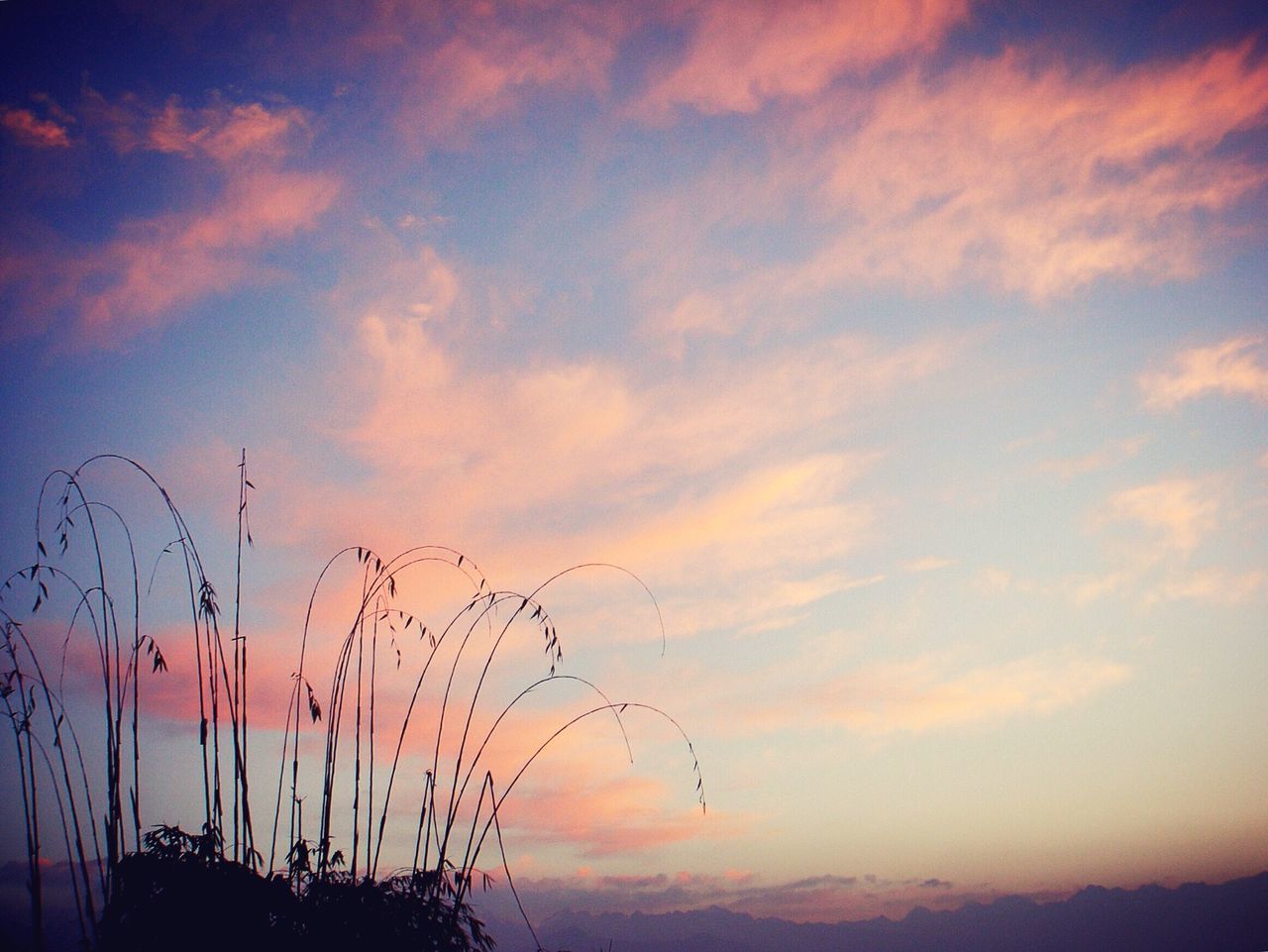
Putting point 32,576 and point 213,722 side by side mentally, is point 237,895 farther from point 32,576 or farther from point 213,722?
point 32,576

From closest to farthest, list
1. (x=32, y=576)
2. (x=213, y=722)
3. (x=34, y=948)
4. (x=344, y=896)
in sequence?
(x=34, y=948), (x=213, y=722), (x=32, y=576), (x=344, y=896)

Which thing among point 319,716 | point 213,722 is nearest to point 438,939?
point 319,716

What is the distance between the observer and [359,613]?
16.6 ft

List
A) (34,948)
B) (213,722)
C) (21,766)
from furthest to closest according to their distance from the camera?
(213,722)
(21,766)
(34,948)

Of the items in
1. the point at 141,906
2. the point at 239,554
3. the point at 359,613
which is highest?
the point at 239,554

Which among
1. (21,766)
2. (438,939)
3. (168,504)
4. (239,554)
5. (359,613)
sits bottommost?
(438,939)

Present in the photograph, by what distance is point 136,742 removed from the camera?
3.92 metres

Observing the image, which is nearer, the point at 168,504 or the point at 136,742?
the point at 136,742

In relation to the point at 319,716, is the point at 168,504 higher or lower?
higher

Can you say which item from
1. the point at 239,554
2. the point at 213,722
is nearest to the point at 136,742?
the point at 213,722

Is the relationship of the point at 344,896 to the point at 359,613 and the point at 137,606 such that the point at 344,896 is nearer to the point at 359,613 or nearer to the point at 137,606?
the point at 359,613

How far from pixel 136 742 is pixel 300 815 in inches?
51.4

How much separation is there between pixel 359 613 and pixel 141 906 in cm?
231

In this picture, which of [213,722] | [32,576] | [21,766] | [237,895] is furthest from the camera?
[237,895]
